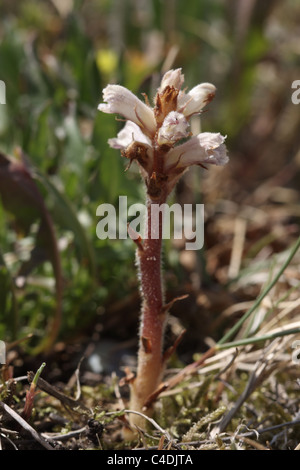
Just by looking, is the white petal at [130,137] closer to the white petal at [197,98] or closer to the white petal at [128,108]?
the white petal at [128,108]

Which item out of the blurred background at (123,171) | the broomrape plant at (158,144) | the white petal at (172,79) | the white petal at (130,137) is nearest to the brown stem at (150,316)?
the broomrape plant at (158,144)

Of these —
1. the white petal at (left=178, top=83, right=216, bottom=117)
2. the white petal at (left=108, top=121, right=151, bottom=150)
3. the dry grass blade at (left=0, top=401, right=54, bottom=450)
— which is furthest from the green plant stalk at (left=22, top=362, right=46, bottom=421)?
the white petal at (left=178, top=83, right=216, bottom=117)

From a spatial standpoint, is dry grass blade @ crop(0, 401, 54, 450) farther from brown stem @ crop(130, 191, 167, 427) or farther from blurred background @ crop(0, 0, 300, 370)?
blurred background @ crop(0, 0, 300, 370)

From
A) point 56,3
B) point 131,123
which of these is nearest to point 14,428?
point 131,123

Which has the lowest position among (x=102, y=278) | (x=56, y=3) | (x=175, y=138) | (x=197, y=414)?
(x=197, y=414)

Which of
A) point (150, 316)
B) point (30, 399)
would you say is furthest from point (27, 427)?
point (150, 316)

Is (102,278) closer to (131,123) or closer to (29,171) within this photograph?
A: (29,171)
